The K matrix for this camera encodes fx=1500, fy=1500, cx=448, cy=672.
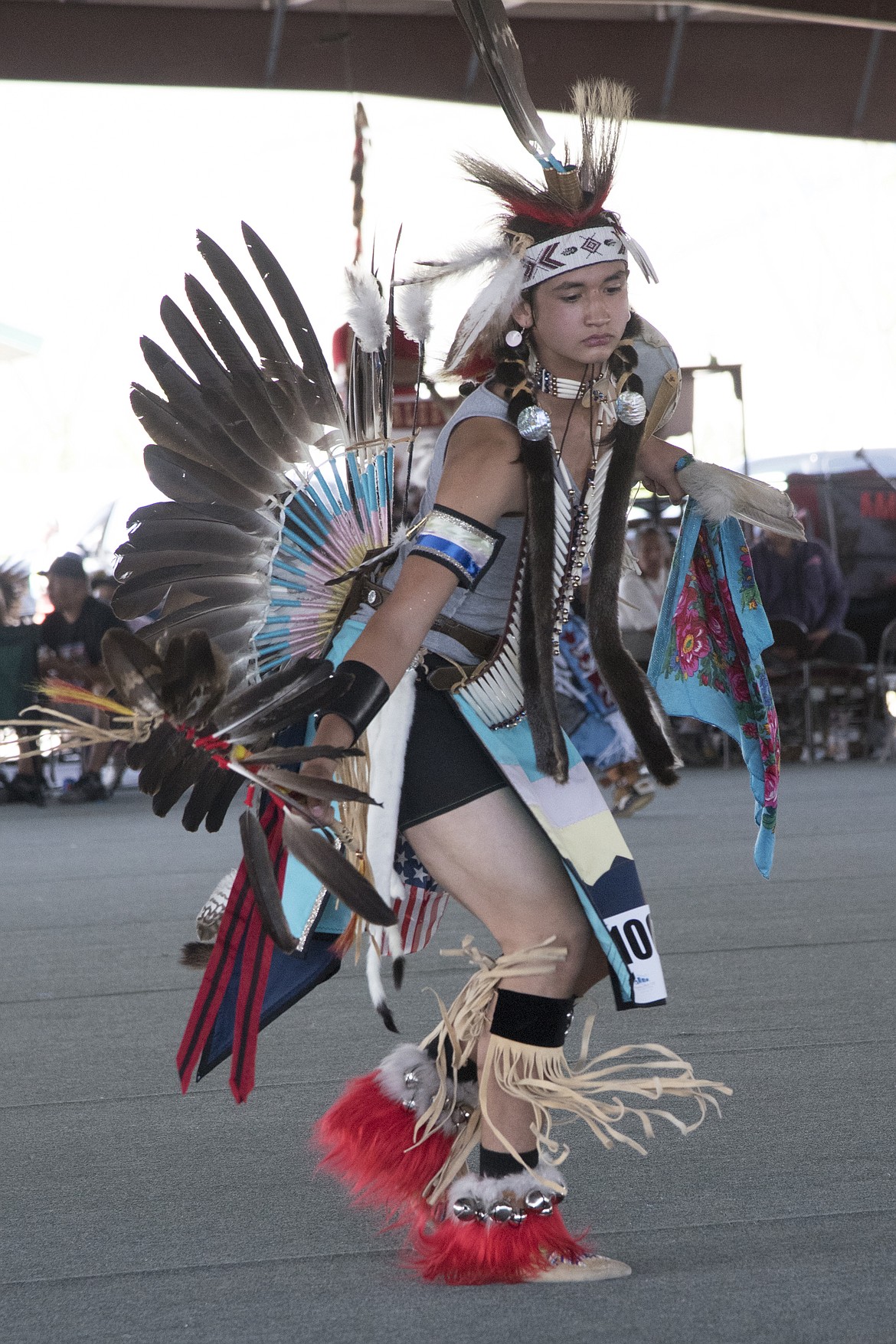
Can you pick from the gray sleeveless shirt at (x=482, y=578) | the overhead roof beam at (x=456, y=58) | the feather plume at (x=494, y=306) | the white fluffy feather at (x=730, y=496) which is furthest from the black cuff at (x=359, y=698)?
the overhead roof beam at (x=456, y=58)

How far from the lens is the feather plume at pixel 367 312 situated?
204 centimetres

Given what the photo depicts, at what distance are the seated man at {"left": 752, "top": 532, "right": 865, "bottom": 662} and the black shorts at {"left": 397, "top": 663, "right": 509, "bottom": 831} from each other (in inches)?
270

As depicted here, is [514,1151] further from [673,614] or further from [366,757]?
[673,614]

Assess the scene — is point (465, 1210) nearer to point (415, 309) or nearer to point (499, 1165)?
point (499, 1165)

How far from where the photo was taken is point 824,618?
28.4 feet

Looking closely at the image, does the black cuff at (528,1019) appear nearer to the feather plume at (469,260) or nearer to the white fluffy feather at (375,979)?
the white fluffy feather at (375,979)

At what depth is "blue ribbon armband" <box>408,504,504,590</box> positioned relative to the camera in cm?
173

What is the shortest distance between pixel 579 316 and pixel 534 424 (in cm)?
18

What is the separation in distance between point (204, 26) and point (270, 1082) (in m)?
7.49

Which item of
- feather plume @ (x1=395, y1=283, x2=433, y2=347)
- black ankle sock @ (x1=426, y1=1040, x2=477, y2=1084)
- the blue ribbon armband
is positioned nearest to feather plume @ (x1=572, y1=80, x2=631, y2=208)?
feather plume @ (x1=395, y1=283, x2=433, y2=347)

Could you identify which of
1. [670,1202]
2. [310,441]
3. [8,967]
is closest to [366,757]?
[310,441]

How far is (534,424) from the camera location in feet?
5.90

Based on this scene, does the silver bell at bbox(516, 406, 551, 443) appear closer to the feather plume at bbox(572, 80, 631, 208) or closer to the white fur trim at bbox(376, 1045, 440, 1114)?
the feather plume at bbox(572, 80, 631, 208)

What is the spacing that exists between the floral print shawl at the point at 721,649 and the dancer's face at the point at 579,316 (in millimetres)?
295
